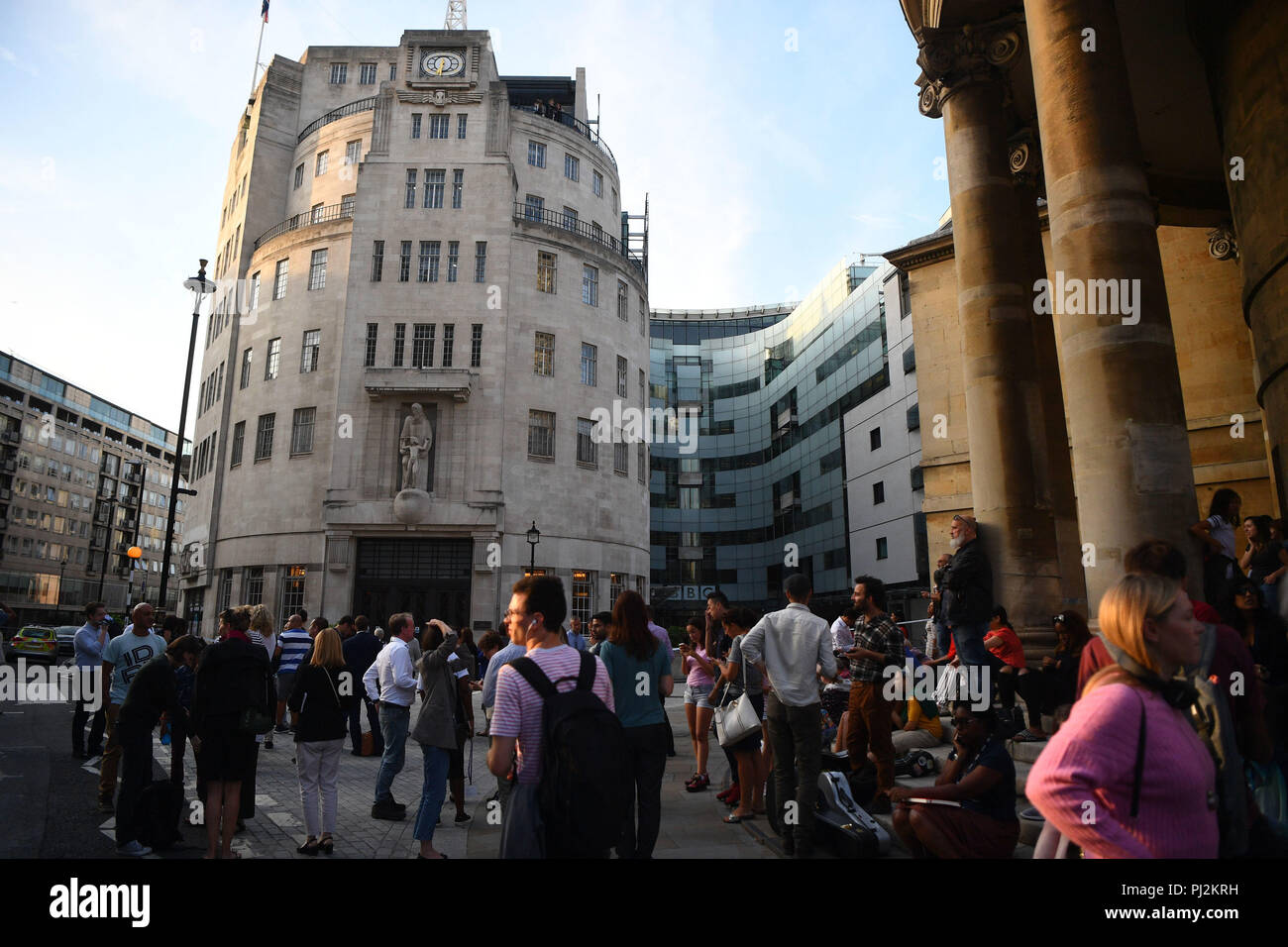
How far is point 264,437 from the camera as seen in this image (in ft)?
124

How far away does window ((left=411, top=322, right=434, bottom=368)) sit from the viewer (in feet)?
120

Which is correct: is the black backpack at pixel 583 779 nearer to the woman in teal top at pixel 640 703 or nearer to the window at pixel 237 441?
the woman in teal top at pixel 640 703

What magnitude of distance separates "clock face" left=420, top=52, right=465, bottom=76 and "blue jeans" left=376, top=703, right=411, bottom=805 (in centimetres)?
4003

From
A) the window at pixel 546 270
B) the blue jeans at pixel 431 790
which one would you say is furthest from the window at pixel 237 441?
the blue jeans at pixel 431 790

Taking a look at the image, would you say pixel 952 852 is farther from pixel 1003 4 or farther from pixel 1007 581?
pixel 1003 4

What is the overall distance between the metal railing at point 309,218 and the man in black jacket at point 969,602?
38794mm

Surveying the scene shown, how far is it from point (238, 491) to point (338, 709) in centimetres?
3510

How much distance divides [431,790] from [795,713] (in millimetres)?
3457

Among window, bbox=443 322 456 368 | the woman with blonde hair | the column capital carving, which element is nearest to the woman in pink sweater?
the woman with blonde hair

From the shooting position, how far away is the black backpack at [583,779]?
11.8 ft

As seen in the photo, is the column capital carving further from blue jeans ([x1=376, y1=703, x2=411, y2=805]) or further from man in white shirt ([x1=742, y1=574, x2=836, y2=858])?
blue jeans ([x1=376, y1=703, x2=411, y2=805])

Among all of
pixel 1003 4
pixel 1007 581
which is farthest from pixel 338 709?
pixel 1003 4

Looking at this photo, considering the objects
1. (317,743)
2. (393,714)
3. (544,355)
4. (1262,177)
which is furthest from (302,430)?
(1262,177)

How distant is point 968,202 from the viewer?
11.7m
